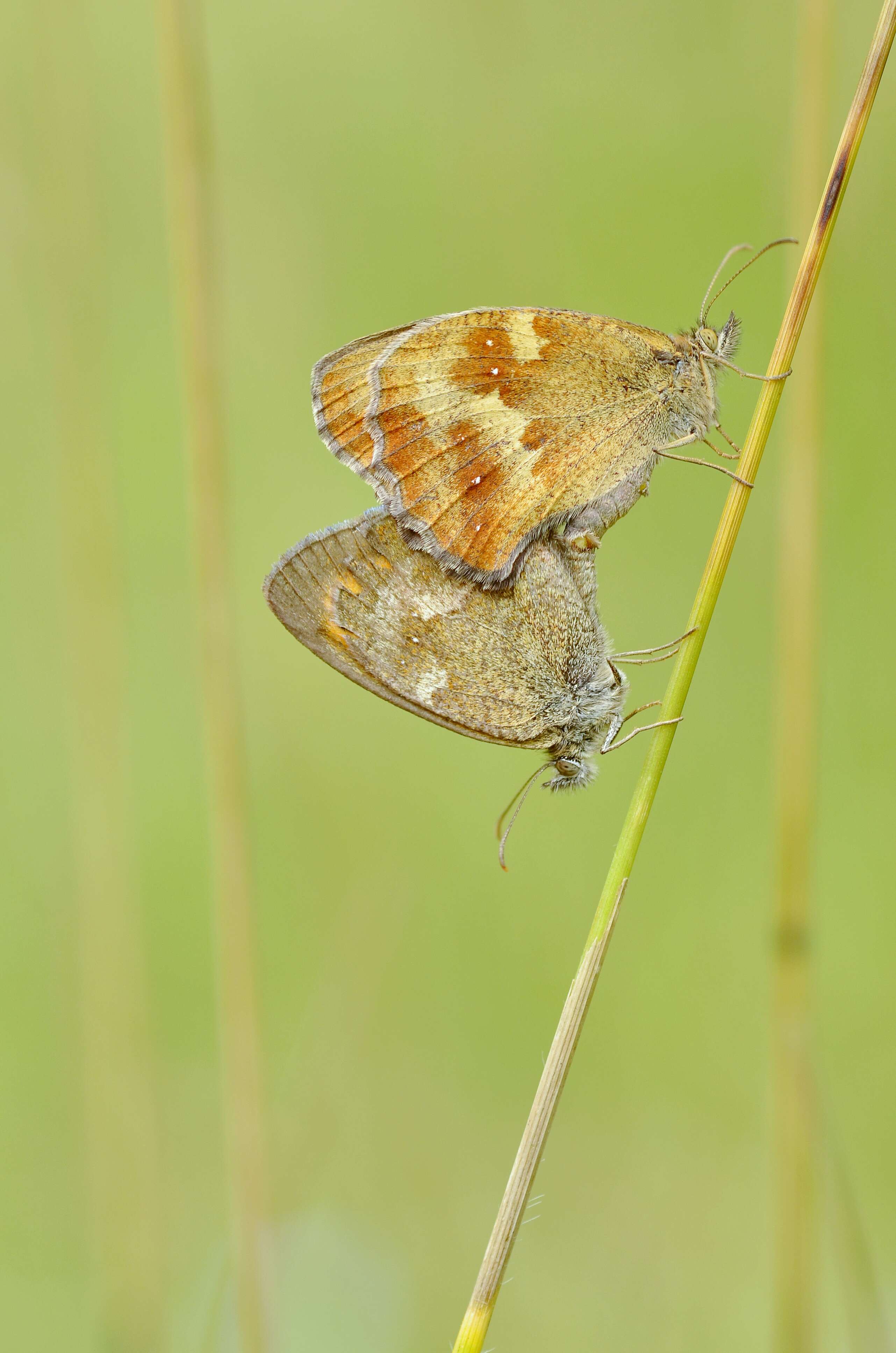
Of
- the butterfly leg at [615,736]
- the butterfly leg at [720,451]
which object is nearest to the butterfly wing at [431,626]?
the butterfly leg at [615,736]

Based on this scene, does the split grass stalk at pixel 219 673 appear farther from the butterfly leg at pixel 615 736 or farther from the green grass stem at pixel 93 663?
the butterfly leg at pixel 615 736

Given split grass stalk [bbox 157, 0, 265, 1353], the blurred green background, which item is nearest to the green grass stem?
the blurred green background

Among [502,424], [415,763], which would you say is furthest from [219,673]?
[415,763]

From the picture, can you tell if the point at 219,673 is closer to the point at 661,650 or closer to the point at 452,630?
the point at 452,630

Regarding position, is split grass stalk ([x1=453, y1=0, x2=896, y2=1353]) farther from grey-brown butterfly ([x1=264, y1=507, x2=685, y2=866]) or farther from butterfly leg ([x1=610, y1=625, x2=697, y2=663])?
grey-brown butterfly ([x1=264, y1=507, x2=685, y2=866])

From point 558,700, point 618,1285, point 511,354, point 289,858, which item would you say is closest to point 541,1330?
point 618,1285
